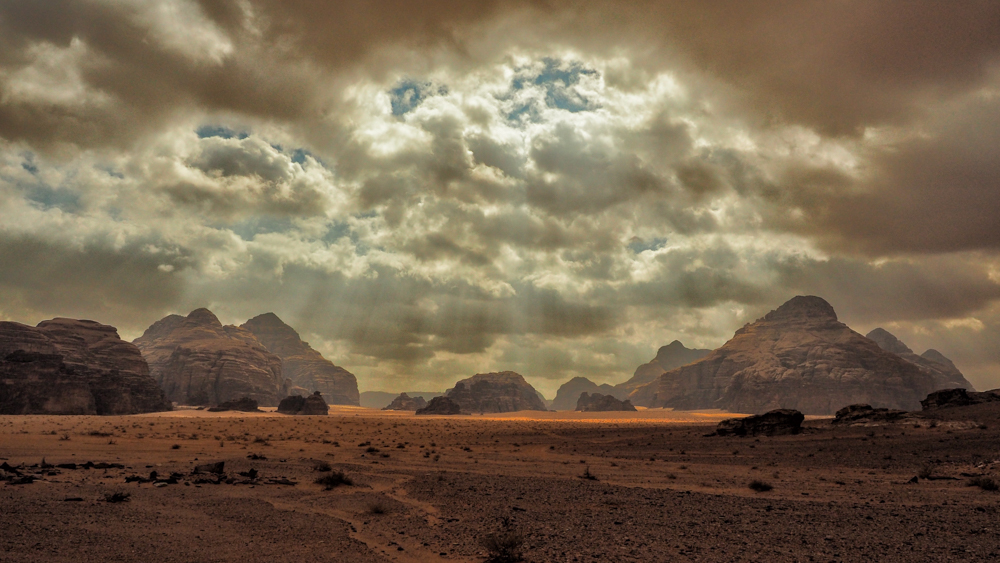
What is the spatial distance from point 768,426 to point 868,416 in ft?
37.4

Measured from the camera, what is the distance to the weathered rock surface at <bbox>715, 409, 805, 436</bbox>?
5122 cm

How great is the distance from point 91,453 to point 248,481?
17.4 metres

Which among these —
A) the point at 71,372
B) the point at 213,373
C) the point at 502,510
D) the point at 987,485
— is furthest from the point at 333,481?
the point at 213,373

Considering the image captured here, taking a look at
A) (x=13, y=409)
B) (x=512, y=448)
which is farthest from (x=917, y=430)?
(x=13, y=409)

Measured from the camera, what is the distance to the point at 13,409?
82.8 m

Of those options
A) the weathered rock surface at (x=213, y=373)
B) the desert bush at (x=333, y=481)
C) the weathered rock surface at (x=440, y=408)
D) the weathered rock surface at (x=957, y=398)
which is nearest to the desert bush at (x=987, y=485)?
the desert bush at (x=333, y=481)

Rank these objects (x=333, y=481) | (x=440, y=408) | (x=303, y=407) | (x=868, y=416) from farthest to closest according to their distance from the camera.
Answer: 1. (x=440, y=408)
2. (x=303, y=407)
3. (x=868, y=416)
4. (x=333, y=481)

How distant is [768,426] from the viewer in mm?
52094

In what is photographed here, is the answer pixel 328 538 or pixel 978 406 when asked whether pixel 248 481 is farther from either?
pixel 978 406

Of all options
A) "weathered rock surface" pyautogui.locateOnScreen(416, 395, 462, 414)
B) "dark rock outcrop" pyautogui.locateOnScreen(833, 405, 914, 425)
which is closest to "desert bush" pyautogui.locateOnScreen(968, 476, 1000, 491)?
"dark rock outcrop" pyautogui.locateOnScreen(833, 405, 914, 425)

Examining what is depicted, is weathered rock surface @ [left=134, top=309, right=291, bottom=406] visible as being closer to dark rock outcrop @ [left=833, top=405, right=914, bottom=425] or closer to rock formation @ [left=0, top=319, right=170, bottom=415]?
rock formation @ [left=0, top=319, right=170, bottom=415]

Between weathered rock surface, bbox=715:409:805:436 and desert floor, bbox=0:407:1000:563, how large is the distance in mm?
18651

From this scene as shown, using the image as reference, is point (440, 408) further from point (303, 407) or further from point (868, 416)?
point (868, 416)

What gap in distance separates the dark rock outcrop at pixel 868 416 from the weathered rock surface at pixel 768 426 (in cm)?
608
